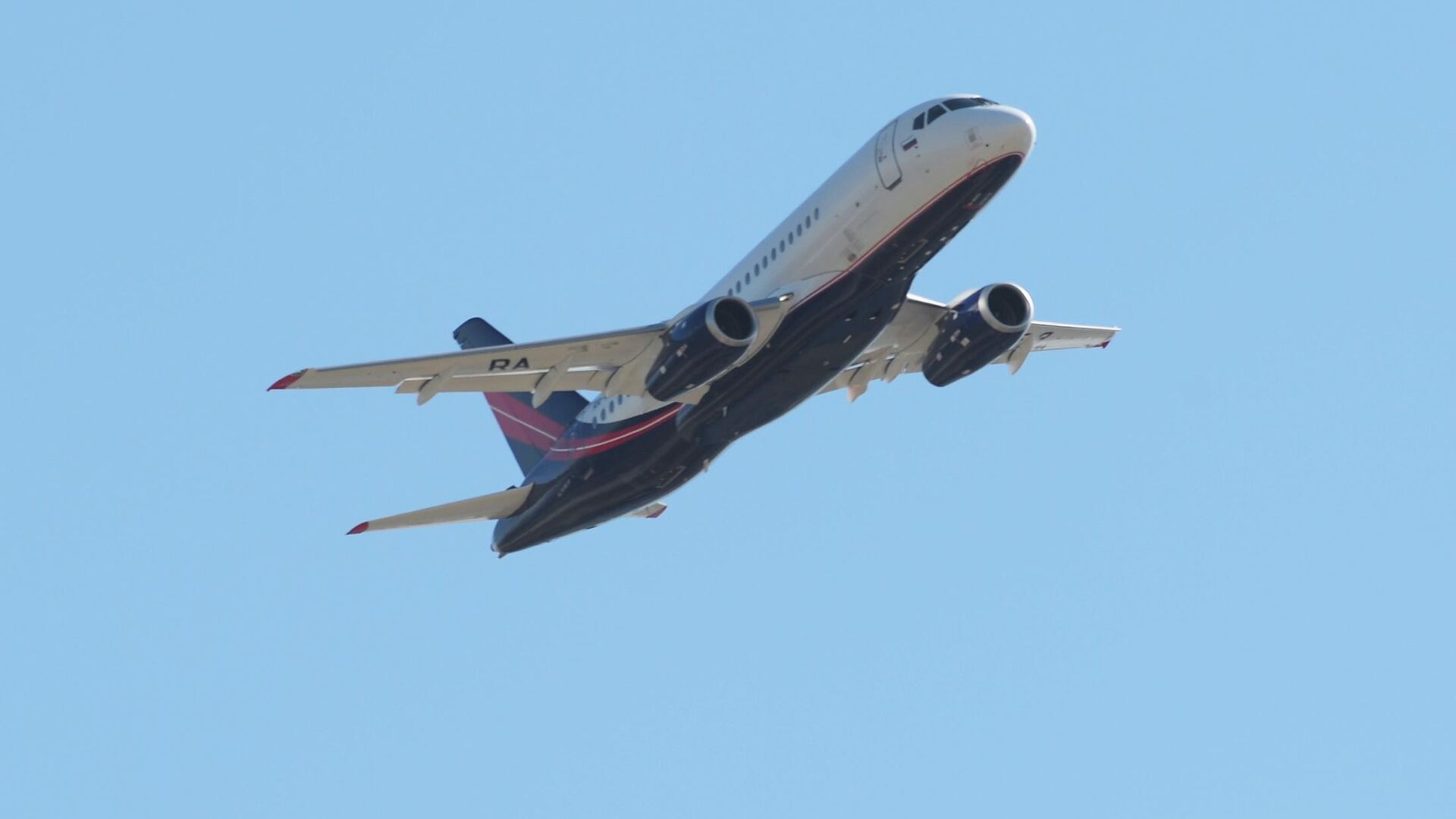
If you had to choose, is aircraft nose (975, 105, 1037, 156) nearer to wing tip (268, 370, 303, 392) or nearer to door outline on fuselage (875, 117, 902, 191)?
door outline on fuselage (875, 117, 902, 191)

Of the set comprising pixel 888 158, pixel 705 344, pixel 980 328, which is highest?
pixel 888 158

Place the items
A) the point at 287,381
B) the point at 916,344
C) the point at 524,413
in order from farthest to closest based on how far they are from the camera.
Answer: the point at 524,413, the point at 916,344, the point at 287,381

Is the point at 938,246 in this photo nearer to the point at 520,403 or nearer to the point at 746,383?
the point at 746,383

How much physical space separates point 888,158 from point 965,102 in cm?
201

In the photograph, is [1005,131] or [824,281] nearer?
[1005,131]

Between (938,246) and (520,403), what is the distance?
17.2 m

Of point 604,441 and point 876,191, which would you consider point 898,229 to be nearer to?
point 876,191

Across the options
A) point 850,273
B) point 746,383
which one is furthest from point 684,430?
point 850,273

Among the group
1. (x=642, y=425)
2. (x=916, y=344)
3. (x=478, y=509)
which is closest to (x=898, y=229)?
(x=916, y=344)

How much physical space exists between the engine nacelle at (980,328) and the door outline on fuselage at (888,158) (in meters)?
6.02

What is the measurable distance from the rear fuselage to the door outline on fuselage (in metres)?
0.04

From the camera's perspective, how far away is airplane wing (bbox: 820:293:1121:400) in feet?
180

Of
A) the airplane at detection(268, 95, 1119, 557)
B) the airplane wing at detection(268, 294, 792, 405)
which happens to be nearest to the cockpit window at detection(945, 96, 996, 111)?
the airplane at detection(268, 95, 1119, 557)

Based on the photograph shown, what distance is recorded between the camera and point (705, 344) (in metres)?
47.8
